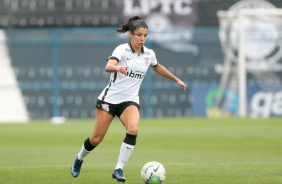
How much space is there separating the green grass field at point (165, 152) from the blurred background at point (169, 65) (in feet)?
9.94

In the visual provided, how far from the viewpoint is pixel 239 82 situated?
94.0 feet

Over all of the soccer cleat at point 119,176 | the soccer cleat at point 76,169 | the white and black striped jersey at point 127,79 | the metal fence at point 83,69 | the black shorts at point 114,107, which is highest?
the white and black striped jersey at point 127,79

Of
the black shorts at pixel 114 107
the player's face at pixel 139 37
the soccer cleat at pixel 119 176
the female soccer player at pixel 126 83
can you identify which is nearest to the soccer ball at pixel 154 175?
the soccer cleat at pixel 119 176

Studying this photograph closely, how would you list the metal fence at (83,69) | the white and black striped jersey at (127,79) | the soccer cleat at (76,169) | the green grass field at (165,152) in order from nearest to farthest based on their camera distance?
the white and black striped jersey at (127,79) < the soccer cleat at (76,169) < the green grass field at (165,152) < the metal fence at (83,69)

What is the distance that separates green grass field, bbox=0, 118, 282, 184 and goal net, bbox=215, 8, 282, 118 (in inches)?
116

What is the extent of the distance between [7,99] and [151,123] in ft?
19.8

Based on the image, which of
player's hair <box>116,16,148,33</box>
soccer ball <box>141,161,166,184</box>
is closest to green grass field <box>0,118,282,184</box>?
soccer ball <box>141,161,166,184</box>

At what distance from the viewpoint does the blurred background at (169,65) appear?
2859 centimetres

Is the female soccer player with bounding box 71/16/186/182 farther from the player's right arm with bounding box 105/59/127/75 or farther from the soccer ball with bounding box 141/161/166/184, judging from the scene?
the soccer ball with bounding box 141/161/166/184

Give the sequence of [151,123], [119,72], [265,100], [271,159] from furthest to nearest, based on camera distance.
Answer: [265,100], [151,123], [271,159], [119,72]

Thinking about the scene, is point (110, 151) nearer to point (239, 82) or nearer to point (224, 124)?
point (224, 124)

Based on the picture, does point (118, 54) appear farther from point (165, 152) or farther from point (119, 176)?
point (165, 152)

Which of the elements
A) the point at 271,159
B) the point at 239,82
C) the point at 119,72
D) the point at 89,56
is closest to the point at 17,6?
the point at 89,56

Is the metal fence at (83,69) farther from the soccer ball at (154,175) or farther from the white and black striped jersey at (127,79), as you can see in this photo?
the soccer ball at (154,175)
